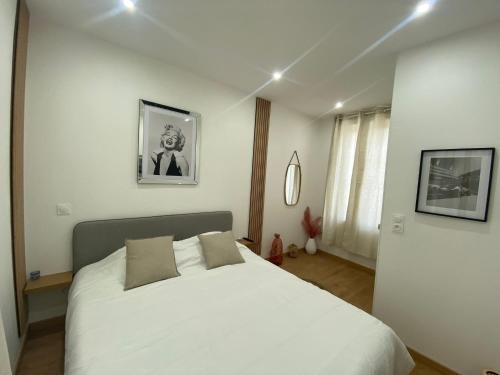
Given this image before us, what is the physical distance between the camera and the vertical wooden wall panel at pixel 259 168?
3078mm

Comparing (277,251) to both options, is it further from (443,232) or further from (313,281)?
(443,232)

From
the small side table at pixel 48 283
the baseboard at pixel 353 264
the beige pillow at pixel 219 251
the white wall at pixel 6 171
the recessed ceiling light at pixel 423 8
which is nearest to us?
the white wall at pixel 6 171

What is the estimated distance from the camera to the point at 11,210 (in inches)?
56.2

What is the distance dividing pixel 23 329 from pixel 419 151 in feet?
11.8

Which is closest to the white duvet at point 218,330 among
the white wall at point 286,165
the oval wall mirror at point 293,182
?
the white wall at point 286,165

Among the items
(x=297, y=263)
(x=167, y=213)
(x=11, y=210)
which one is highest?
(x=11, y=210)

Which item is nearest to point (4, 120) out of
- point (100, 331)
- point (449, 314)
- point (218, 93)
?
point (100, 331)

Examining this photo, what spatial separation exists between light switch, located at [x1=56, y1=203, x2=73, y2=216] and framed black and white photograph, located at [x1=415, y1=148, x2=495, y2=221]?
121 inches

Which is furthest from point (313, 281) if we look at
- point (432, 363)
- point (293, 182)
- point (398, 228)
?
point (293, 182)

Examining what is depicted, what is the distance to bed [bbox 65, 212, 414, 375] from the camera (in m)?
1.03

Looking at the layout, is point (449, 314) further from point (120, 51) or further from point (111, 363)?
point (120, 51)

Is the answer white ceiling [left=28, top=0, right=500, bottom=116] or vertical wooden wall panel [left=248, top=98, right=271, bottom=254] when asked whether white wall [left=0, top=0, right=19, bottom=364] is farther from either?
vertical wooden wall panel [left=248, top=98, right=271, bottom=254]

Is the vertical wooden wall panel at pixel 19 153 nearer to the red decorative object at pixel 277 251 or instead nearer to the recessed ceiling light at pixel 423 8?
the recessed ceiling light at pixel 423 8

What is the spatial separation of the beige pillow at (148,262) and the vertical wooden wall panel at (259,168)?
1476 millimetres
